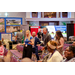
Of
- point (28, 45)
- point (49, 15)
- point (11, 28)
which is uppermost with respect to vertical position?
point (49, 15)

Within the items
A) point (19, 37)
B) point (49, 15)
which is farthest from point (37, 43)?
point (49, 15)

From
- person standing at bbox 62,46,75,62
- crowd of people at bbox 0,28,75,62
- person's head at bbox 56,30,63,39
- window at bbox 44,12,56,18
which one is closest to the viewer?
person standing at bbox 62,46,75,62

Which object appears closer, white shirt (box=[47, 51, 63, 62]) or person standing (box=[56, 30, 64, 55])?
white shirt (box=[47, 51, 63, 62])

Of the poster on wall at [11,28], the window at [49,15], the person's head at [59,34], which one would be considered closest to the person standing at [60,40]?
the person's head at [59,34]

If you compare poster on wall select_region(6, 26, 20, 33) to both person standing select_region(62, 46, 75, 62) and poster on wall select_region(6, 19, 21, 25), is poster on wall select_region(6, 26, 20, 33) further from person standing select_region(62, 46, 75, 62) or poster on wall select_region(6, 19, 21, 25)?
person standing select_region(62, 46, 75, 62)

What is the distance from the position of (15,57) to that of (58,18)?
5.53ft

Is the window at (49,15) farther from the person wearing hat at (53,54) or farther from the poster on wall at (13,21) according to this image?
the person wearing hat at (53,54)

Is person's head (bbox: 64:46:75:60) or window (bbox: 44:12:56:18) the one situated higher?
window (bbox: 44:12:56:18)

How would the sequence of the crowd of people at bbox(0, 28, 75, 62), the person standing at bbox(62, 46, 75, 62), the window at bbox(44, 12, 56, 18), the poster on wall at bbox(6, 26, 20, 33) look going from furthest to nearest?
the window at bbox(44, 12, 56, 18) < the poster on wall at bbox(6, 26, 20, 33) < the crowd of people at bbox(0, 28, 75, 62) < the person standing at bbox(62, 46, 75, 62)

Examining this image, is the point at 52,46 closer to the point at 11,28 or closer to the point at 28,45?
the point at 28,45

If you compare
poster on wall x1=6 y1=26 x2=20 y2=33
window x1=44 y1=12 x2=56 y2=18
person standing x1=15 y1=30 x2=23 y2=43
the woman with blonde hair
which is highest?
window x1=44 y1=12 x2=56 y2=18

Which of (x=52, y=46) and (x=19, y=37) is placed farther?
(x=19, y=37)

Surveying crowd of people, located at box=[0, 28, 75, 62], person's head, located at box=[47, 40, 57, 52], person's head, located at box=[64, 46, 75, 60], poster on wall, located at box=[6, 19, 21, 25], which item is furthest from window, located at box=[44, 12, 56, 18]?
person's head, located at box=[64, 46, 75, 60]

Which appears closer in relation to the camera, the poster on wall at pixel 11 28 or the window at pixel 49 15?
the poster on wall at pixel 11 28
